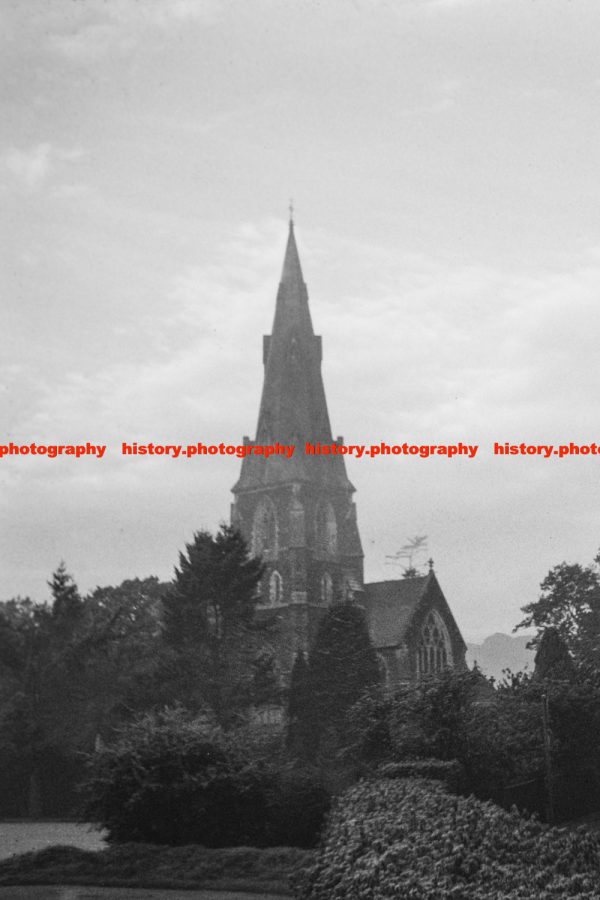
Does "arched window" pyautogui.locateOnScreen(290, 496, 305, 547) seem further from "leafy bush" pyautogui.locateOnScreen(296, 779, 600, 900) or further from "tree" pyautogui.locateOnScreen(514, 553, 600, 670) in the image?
"leafy bush" pyautogui.locateOnScreen(296, 779, 600, 900)

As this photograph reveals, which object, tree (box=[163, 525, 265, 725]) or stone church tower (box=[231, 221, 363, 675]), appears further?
stone church tower (box=[231, 221, 363, 675])

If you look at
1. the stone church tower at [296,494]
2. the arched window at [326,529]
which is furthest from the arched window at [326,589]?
the arched window at [326,529]

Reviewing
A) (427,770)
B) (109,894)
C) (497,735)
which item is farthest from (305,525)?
(109,894)

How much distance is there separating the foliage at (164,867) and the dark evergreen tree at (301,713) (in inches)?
1320

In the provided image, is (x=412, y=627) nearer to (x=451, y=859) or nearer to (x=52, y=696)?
(x=52, y=696)

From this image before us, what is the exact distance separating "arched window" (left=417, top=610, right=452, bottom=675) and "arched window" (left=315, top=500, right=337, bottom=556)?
26.9 ft

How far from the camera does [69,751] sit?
50062mm

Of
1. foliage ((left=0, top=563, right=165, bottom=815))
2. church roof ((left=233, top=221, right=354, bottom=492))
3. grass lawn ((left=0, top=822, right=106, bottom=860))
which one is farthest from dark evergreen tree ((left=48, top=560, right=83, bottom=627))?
church roof ((left=233, top=221, right=354, bottom=492))

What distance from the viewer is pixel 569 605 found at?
204 feet

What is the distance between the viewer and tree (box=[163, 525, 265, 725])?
53.3 metres

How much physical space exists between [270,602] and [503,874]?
6000 cm

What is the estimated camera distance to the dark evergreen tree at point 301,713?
189 ft

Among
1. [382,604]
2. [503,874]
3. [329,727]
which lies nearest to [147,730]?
[503,874]

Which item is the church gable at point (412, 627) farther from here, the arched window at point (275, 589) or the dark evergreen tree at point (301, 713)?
the dark evergreen tree at point (301, 713)
